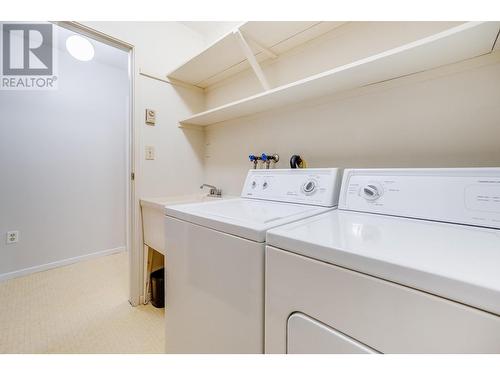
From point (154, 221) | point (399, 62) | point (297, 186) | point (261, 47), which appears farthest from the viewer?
point (154, 221)

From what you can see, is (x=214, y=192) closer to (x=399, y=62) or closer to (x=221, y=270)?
(x=221, y=270)

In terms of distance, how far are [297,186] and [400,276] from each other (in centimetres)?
84

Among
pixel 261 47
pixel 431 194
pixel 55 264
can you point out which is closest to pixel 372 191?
pixel 431 194

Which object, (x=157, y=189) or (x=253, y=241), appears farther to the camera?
(x=157, y=189)

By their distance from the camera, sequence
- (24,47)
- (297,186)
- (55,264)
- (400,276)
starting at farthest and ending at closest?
(55,264) → (24,47) → (297,186) → (400,276)

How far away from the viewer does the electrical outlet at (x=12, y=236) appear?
2.16 metres

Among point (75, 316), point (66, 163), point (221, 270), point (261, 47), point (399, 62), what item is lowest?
point (75, 316)

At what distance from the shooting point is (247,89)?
6.14 ft

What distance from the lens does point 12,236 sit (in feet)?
7.14

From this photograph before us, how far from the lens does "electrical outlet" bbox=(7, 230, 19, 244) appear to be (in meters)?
2.16

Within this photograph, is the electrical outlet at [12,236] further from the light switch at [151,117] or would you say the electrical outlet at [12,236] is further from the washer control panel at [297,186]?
the washer control panel at [297,186]

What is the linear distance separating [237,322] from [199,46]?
7.78 feet
